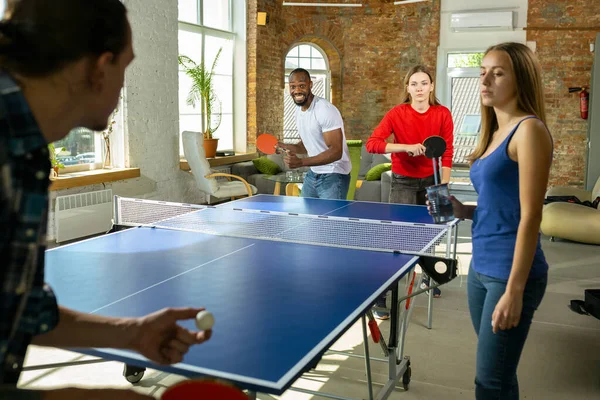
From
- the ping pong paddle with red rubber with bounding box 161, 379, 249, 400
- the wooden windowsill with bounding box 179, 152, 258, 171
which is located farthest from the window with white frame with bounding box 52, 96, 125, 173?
the ping pong paddle with red rubber with bounding box 161, 379, 249, 400

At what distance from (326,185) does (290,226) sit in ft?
4.30

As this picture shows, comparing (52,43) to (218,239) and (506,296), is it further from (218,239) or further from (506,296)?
(218,239)

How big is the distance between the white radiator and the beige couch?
477cm

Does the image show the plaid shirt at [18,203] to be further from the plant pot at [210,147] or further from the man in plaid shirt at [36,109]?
the plant pot at [210,147]

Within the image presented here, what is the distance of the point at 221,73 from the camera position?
397 inches

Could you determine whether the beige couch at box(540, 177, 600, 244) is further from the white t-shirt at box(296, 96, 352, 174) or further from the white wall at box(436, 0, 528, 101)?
the white wall at box(436, 0, 528, 101)

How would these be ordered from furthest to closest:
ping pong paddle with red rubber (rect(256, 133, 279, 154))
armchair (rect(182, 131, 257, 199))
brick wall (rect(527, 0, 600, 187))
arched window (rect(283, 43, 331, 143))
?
1. arched window (rect(283, 43, 331, 143))
2. brick wall (rect(527, 0, 600, 187))
3. armchair (rect(182, 131, 257, 199))
4. ping pong paddle with red rubber (rect(256, 133, 279, 154))

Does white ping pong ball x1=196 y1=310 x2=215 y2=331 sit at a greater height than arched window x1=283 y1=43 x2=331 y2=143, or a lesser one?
lesser

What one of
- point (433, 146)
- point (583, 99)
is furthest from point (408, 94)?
point (583, 99)

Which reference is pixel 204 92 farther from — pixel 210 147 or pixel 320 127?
pixel 320 127

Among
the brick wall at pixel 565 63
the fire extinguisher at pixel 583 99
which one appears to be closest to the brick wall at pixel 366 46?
the brick wall at pixel 565 63

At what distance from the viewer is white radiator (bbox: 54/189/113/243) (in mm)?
6316

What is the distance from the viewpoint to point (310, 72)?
12.1 m

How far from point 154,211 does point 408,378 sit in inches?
69.8
